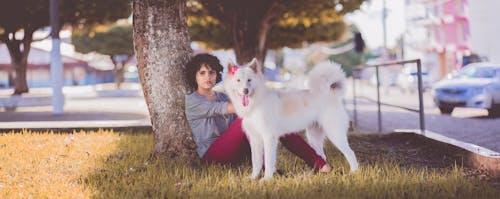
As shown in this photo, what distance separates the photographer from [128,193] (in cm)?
455

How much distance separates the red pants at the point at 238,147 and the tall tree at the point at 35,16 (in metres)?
16.8

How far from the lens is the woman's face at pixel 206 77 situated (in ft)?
17.4

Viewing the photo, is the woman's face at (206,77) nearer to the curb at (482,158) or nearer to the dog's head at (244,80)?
the dog's head at (244,80)

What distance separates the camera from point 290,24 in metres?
22.8

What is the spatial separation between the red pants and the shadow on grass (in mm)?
120

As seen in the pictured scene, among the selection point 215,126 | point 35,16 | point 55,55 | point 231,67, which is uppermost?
point 35,16

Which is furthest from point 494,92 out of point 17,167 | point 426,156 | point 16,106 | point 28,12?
point 28,12

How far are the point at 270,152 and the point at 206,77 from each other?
99 centimetres

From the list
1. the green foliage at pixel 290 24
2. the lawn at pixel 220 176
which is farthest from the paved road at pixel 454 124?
the green foliage at pixel 290 24

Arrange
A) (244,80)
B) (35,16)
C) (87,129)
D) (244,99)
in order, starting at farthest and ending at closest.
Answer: (35,16) < (87,129) < (244,99) < (244,80)

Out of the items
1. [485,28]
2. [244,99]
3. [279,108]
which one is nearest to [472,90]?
[279,108]

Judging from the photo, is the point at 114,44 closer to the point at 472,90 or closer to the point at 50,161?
the point at 472,90

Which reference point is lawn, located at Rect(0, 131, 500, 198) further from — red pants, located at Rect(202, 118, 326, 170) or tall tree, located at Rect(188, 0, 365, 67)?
tall tree, located at Rect(188, 0, 365, 67)

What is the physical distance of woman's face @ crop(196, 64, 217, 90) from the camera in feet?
17.4
